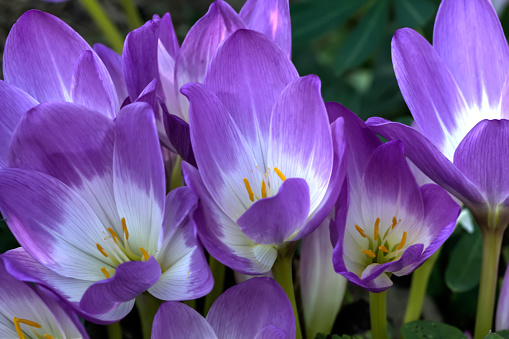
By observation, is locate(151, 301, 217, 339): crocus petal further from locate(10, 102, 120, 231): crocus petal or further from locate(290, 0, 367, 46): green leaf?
locate(290, 0, 367, 46): green leaf

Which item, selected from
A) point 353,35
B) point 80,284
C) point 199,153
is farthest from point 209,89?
point 353,35

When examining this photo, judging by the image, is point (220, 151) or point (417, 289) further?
point (417, 289)

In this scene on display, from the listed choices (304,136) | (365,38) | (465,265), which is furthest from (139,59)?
(365,38)


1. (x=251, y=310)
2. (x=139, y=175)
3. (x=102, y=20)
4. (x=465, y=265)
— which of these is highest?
(x=102, y=20)

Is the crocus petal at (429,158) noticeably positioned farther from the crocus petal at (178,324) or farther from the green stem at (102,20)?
the green stem at (102,20)

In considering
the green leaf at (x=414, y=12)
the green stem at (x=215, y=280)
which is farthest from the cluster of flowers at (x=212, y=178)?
the green leaf at (x=414, y=12)

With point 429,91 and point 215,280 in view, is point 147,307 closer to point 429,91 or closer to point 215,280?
point 215,280

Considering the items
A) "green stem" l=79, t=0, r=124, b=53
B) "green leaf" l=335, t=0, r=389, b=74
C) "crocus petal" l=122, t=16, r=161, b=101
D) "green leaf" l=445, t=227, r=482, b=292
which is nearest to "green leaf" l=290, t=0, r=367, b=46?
"green leaf" l=335, t=0, r=389, b=74
